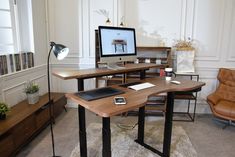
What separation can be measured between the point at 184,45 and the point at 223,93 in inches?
41.6

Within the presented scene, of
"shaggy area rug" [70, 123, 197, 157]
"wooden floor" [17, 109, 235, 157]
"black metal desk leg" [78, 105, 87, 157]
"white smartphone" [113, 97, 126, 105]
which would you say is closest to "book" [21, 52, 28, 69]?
"wooden floor" [17, 109, 235, 157]

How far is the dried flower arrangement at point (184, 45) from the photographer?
3.42 metres

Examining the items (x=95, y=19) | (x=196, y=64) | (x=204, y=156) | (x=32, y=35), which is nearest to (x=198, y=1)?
(x=196, y=64)

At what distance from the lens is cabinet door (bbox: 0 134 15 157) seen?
1997 mm

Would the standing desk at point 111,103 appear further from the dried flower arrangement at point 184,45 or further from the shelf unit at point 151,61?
the dried flower arrangement at point 184,45

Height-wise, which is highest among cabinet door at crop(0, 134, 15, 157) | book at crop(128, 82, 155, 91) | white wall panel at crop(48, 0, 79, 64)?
white wall panel at crop(48, 0, 79, 64)

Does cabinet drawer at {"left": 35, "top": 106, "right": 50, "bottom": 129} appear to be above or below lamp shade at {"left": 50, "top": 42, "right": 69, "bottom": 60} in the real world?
below

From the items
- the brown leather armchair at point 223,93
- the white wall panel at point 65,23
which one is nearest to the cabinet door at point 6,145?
the white wall panel at point 65,23

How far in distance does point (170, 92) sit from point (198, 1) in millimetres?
2073

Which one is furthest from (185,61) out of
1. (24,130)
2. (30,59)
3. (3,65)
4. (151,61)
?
(3,65)

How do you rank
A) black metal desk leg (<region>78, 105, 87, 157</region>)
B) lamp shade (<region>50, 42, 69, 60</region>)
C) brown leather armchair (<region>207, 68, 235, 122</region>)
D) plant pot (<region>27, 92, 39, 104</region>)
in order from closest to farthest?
lamp shade (<region>50, 42, 69, 60</region>), black metal desk leg (<region>78, 105, 87, 157</region>), plant pot (<region>27, 92, 39, 104</region>), brown leather armchair (<region>207, 68, 235, 122</region>)

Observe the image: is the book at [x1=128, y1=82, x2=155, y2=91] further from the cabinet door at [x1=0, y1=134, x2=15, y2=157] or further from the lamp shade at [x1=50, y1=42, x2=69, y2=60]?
the cabinet door at [x1=0, y1=134, x2=15, y2=157]

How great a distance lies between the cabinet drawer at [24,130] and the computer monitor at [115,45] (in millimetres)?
1236

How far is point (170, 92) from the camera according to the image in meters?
2.21
